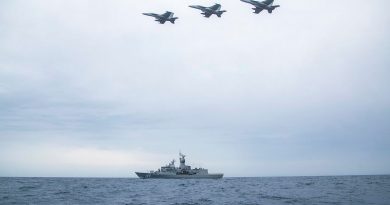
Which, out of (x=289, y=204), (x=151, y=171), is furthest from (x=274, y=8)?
(x=151, y=171)

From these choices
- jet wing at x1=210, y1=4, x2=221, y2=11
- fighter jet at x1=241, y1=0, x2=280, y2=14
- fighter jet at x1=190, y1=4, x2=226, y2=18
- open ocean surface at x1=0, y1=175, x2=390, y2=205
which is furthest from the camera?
fighter jet at x1=190, y1=4, x2=226, y2=18

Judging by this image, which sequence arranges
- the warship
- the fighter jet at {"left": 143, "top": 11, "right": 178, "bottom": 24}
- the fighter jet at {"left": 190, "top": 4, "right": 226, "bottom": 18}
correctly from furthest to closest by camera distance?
the warship → the fighter jet at {"left": 143, "top": 11, "right": 178, "bottom": 24} → the fighter jet at {"left": 190, "top": 4, "right": 226, "bottom": 18}

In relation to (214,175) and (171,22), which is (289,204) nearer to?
(171,22)

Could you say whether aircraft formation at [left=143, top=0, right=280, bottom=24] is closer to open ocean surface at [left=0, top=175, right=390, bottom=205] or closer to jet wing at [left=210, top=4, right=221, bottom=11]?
jet wing at [left=210, top=4, right=221, bottom=11]

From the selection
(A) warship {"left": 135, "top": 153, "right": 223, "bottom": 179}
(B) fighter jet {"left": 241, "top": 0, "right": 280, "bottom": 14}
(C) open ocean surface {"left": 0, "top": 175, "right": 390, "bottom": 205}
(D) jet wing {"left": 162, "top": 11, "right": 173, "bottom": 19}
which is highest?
(D) jet wing {"left": 162, "top": 11, "right": 173, "bottom": 19}

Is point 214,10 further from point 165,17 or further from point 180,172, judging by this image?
point 180,172

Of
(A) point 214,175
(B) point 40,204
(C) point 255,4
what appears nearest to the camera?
(B) point 40,204

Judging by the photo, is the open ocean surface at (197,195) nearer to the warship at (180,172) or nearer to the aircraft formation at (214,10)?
the aircraft formation at (214,10)

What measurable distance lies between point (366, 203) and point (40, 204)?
34.5 m

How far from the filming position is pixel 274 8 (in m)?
44.8

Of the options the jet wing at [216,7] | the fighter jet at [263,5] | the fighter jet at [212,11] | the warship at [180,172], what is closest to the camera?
the fighter jet at [263,5]

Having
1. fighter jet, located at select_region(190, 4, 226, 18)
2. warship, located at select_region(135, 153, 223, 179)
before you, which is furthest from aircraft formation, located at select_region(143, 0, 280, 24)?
warship, located at select_region(135, 153, 223, 179)

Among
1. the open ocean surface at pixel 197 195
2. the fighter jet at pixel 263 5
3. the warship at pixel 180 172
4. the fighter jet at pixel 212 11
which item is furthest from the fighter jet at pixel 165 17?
the warship at pixel 180 172

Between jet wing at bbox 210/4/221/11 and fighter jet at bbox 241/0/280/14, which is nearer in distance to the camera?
fighter jet at bbox 241/0/280/14
